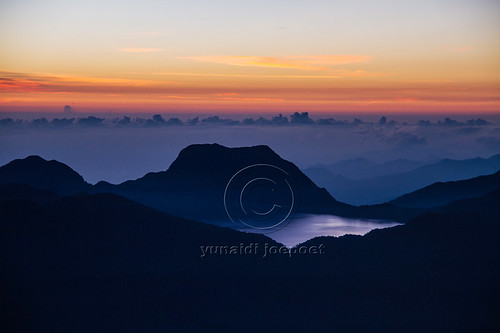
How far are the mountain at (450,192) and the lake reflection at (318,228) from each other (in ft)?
90.6

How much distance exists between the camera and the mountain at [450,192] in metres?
144

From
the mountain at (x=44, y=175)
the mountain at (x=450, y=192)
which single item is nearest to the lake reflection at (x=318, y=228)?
the mountain at (x=450, y=192)

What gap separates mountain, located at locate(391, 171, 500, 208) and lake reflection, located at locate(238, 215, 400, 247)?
90.6 ft

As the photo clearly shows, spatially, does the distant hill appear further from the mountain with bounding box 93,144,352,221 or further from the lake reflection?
the lake reflection

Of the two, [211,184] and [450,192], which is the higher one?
[450,192]

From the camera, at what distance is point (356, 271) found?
88562 millimetres

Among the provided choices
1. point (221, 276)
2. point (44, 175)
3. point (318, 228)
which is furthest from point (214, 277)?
point (44, 175)

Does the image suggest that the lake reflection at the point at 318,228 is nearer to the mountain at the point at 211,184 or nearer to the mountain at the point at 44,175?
the mountain at the point at 211,184

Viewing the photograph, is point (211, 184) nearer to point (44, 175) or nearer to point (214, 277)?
point (44, 175)

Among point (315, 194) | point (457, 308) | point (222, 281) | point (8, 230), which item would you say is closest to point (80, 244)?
point (8, 230)

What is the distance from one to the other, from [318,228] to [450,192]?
55263 mm

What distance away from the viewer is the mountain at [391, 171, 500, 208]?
474 feet

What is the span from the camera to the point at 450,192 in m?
155

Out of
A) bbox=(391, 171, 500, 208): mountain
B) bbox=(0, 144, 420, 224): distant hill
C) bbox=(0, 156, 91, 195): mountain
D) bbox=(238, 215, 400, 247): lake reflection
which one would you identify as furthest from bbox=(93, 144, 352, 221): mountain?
bbox=(391, 171, 500, 208): mountain
